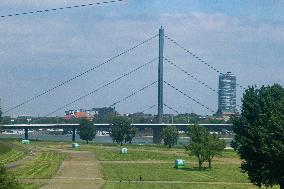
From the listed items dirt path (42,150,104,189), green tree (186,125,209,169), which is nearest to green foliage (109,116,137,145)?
green tree (186,125,209,169)

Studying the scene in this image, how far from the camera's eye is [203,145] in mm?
89312

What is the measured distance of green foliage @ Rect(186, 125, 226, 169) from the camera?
291 feet

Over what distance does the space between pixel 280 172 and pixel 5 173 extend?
69.2 feet

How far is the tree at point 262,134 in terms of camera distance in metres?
41.7

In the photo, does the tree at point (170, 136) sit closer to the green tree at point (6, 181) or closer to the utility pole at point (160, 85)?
the utility pole at point (160, 85)

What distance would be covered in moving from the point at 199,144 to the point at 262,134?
45464 millimetres

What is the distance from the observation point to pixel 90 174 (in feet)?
233

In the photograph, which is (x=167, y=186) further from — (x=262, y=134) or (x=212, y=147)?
(x=212, y=147)

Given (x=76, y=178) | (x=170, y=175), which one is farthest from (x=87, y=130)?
(x=76, y=178)

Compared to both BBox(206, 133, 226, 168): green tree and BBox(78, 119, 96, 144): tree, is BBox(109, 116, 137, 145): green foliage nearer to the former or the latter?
BBox(78, 119, 96, 144): tree

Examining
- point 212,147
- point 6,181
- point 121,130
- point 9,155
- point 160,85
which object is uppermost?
point 160,85

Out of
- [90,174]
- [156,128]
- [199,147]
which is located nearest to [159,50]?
[156,128]

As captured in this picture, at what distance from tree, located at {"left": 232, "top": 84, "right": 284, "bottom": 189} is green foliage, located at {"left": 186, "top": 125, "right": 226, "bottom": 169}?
3676 cm

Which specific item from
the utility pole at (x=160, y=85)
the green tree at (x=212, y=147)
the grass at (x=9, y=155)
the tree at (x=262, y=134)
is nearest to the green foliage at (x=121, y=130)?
the utility pole at (x=160, y=85)
